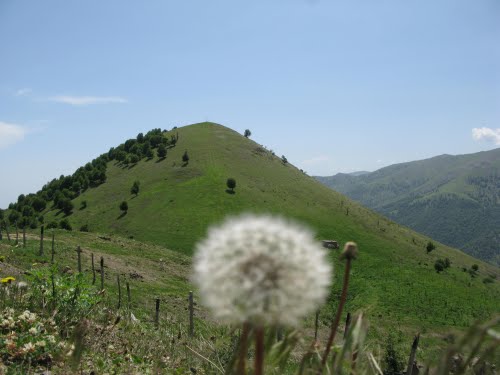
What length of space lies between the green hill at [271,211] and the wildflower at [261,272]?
4200 cm

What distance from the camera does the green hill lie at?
58.8 meters

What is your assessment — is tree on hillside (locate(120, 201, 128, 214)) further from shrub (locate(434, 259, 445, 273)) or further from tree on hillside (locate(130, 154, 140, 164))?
shrub (locate(434, 259, 445, 273))

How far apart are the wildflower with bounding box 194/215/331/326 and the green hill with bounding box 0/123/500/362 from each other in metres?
42.0

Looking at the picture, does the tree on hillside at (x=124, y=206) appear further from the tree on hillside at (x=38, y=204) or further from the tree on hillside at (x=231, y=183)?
the tree on hillside at (x=38, y=204)

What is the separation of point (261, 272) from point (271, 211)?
84019 millimetres

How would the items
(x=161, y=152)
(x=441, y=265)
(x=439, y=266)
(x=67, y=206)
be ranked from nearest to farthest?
1. (x=439, y=266)
2. (x=441, y=265)
3. (x=67, y=206)
4. (x=161, y=152)

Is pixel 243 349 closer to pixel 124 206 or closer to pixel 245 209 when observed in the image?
pixel 245 209

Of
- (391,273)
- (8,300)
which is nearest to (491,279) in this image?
(391,273)

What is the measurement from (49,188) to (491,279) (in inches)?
4518

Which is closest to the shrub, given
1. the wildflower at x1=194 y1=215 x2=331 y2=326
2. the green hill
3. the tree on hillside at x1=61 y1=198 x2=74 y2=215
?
the green hill

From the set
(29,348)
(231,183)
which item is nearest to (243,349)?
(29,348)

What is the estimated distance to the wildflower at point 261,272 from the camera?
200 centimetres

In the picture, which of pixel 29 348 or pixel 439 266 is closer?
pixel 29 348

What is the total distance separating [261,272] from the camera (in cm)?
209
